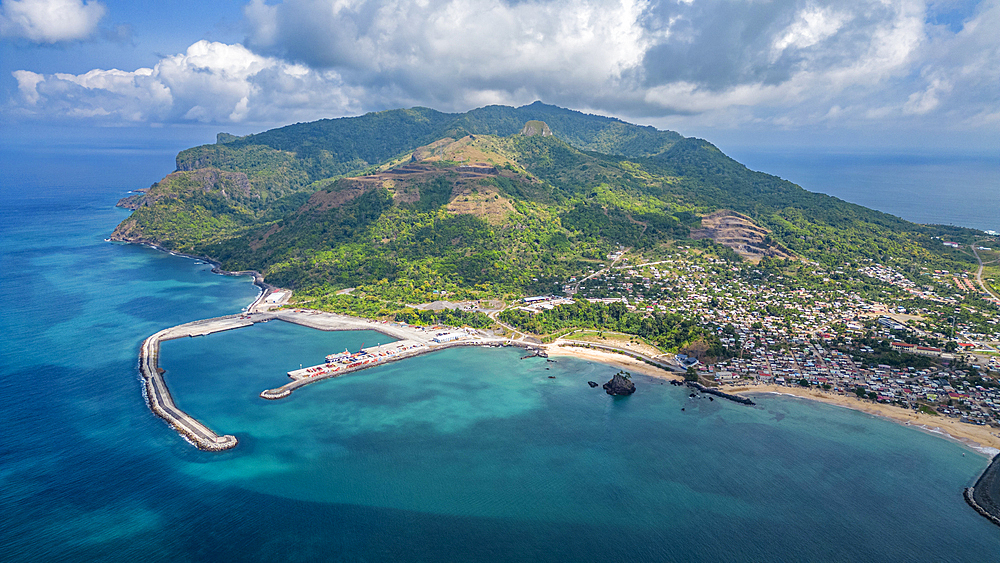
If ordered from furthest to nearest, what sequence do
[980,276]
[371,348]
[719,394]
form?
[980,276]
[371,348]
[719,394]

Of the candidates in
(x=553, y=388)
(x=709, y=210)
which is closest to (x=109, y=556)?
(x=553, y=388)

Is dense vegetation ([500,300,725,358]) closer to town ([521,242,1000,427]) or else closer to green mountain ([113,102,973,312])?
town ([521,242,1000,427])

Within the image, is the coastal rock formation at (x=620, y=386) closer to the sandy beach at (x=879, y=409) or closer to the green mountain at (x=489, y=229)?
the sandy beach at (x=879, y=409)

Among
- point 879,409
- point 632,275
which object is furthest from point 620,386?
point 632,275

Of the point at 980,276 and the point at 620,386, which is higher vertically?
the point at 980,276

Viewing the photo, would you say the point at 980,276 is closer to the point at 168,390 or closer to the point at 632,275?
the point at 632,275

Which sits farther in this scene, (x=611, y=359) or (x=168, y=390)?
(x=611, y=359)

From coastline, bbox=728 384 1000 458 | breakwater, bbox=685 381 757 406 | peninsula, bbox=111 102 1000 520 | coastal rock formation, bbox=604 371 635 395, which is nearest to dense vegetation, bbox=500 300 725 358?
peninsula, bbox=111 102 1000 520
